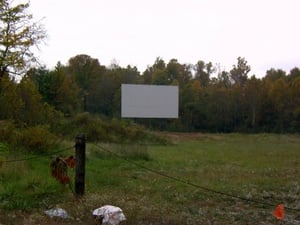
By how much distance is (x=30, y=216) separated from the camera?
793 centimetres

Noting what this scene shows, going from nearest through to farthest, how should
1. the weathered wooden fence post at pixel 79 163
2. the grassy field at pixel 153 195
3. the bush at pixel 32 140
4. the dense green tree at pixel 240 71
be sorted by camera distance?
the grassy field at pixel 153 195, the weathered wooden fence post at pixel 79 163, the bush at pixel 32 140, the dense green tree at pixel 240 71

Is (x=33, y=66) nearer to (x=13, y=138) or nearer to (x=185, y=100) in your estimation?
(x=13, y=138)

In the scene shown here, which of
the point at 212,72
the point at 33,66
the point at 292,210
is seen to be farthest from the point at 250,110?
the point at 292,210

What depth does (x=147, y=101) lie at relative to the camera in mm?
65500

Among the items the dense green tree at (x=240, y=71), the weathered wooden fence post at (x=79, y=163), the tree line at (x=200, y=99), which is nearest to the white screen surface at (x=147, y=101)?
the tree line at (x=200, y=99)

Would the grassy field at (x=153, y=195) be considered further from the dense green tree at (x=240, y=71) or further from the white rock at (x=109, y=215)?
the dense green tree at (x=240, y=71)

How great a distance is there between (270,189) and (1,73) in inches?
602

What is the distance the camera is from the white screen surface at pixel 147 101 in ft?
213

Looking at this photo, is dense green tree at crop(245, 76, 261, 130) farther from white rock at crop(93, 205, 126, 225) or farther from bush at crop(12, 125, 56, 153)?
white rock at crop(93, 205, 126, 225)

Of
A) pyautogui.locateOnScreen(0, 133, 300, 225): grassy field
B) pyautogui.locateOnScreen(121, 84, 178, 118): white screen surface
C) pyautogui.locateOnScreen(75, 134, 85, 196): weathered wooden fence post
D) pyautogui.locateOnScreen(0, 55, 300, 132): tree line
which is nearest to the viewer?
pyautogui.locateOnScreen(0, 133, 300, 225): grassy field

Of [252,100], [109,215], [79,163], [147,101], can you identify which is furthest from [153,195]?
[252,100]

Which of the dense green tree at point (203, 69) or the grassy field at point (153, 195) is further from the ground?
the dense green tree at point (203, 69)

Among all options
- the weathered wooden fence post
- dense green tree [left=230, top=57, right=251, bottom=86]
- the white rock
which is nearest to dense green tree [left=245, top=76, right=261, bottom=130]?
dense green tree [left=230, top=57, right=251, bottom=86]

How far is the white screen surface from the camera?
64.8 m
